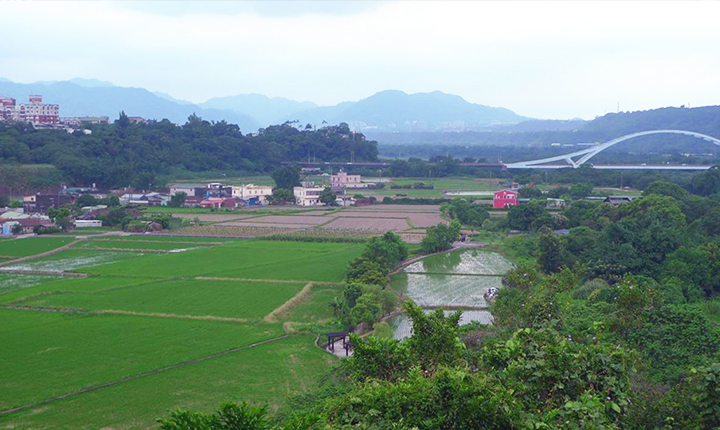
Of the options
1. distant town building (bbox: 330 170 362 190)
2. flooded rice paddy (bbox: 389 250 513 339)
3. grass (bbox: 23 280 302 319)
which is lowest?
flooded rice paddy (bbox: 389 250 513 339)

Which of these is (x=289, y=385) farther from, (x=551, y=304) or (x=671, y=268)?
(x=671, y=268)

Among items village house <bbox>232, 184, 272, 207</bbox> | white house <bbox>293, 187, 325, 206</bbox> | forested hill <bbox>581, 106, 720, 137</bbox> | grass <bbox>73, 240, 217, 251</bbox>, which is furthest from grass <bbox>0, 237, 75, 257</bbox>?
forested hill <bbox>581, 106, 720, 137</bbox>

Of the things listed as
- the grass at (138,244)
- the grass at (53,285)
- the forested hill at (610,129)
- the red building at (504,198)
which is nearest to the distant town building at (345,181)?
the red building at (504,198)

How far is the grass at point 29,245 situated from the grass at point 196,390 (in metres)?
14.2

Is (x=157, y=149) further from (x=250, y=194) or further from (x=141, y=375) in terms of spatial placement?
(x=141, y=375)

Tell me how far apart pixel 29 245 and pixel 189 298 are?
11.6m

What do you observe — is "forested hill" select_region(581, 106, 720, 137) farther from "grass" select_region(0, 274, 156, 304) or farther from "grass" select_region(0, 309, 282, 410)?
"grass" select_region(0, 309, 282, 410)

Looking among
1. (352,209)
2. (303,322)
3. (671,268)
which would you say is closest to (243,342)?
(303,322)

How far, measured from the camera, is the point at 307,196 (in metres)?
39.8

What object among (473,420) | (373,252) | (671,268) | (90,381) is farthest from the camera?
(373,252)

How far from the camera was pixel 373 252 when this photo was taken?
61.6 feet

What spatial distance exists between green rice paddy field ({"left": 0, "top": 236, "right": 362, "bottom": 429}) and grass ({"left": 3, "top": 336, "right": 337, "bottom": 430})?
0.02 meters

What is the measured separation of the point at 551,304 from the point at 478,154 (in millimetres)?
80496

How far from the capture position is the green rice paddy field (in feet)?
31.9
